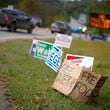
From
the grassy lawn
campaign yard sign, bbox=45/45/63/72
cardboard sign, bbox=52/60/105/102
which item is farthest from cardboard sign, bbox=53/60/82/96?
campaign yard sign, bbox=45/45/63/72

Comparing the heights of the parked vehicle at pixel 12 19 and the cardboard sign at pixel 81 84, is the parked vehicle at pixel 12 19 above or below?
below

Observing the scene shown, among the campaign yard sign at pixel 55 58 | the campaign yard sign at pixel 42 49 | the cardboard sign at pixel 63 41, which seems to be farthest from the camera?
the cardboard sign at pixel 63 41

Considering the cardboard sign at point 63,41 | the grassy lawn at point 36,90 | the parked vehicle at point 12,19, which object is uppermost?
the grassy lawn at point 36,90

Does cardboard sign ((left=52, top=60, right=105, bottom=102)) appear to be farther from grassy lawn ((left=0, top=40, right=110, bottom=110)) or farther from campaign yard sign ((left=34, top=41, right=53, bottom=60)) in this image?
campaign yard sign ((left=34, top=41, right=53, bottom=60))

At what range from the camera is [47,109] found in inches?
334

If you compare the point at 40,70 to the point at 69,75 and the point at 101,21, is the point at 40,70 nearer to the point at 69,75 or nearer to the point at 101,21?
the point at 69,75

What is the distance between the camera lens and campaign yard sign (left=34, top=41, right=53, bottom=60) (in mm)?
15484

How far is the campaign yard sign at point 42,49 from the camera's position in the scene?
50.8 ft

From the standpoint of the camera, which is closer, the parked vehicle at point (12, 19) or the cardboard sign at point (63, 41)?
the cardboard sign at point (63, 41)

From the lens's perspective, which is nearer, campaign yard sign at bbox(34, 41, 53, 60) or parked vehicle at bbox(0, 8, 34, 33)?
campaign yard sign at bbox(34, 41, 53, 60)

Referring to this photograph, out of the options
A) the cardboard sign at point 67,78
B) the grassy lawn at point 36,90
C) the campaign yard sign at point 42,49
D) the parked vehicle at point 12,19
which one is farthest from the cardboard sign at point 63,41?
the parked vehicle at point 12,19

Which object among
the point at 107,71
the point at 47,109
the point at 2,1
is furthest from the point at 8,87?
the point at 2,1

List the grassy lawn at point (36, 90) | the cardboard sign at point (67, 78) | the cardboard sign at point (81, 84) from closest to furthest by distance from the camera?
the grassy lawn at point (36, 90) → the cardboard sign at point (81, 84) → the cardboard sign at point (67, 78)

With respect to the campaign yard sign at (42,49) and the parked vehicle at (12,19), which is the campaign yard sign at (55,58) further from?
the parked vehicle at (12,19)
